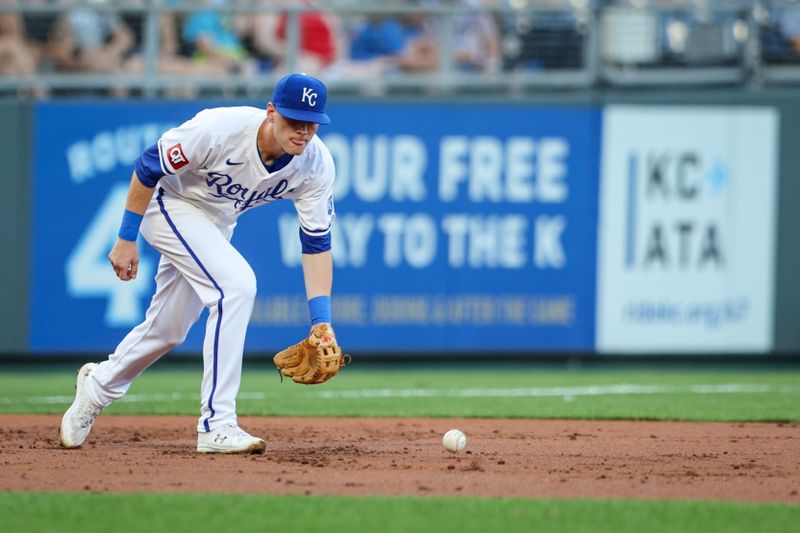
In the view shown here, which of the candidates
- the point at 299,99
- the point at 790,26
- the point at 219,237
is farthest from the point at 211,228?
the point at 790,26

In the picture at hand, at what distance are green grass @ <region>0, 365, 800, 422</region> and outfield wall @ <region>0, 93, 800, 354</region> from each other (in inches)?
19.7

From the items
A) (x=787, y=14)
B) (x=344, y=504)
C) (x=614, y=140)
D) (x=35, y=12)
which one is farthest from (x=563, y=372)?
(x=344, y=504)

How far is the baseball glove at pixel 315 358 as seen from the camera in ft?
20.8

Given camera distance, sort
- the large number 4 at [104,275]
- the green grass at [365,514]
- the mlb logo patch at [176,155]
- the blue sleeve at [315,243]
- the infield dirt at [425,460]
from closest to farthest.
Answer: the green grass at [365,514] < the infield dirt at [425,460] < the mlb logo patch at [176,155] < the blue sleeve at [315,243] < the large number 4 at [104,275]

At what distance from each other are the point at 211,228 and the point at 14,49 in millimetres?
7571

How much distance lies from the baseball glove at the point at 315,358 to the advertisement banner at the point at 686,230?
6.58m

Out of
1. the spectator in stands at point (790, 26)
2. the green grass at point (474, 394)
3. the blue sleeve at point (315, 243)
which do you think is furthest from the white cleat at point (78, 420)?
the spectator in stands at point (790, 26)

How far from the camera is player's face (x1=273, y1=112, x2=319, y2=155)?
5.96 m

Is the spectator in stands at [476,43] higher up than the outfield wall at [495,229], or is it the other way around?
the spectator in stands at [476,43]

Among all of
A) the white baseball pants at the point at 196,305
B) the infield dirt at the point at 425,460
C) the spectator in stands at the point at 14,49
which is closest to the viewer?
the infield dirt at the point at 425,460

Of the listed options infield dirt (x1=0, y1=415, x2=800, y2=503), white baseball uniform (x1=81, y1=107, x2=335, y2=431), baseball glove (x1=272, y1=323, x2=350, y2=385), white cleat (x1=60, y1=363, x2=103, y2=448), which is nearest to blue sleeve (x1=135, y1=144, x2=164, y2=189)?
white baseball uniform (x1=81, y1=107, x2=335, y2=431)

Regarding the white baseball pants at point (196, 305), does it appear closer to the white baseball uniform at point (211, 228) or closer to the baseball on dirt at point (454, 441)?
the white baseball uniform at point (211, 228)

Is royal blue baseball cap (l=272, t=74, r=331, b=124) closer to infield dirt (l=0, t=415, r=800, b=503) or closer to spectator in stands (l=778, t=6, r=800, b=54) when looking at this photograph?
infield dirt (l=0, t=415, r=800, b=503)

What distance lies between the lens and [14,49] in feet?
42.7
